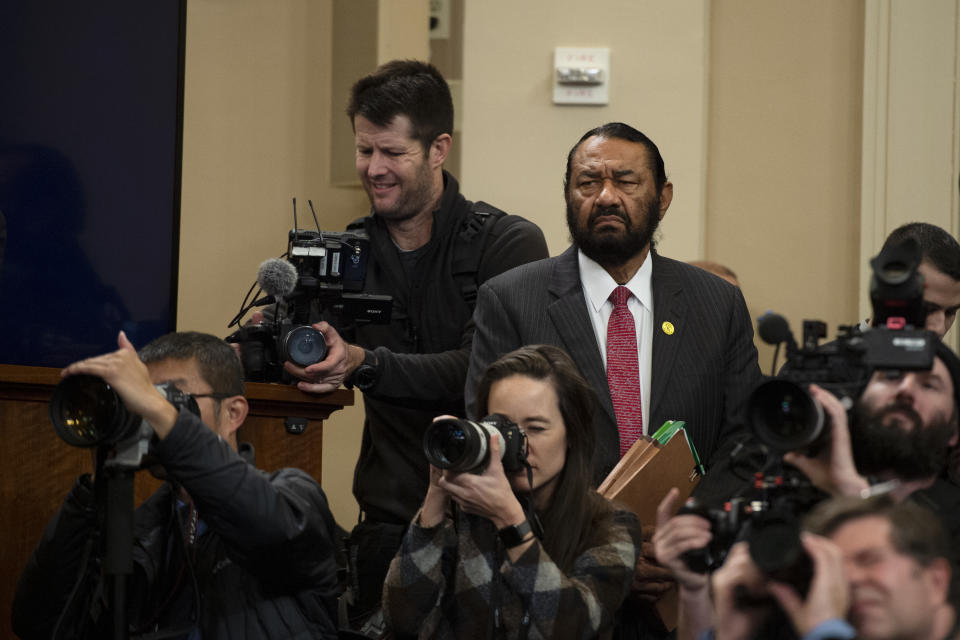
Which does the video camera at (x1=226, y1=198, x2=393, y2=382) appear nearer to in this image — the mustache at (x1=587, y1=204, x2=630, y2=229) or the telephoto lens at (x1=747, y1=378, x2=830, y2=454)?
the mustache at (x1=587, y1=204, x2=630, y2=229)

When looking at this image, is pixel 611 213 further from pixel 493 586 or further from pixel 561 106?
pixel 561 106

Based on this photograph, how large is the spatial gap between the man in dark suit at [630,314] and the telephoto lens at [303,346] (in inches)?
14.0

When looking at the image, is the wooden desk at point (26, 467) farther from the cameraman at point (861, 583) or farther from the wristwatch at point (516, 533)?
the cameraman at point (861, 583)

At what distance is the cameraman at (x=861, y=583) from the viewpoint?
1.65 meters

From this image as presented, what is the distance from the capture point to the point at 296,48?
5090 millimetres

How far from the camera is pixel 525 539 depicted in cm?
239

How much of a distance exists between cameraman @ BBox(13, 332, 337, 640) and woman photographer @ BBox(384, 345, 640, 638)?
0.18 metres

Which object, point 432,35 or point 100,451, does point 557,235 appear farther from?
point 100,451

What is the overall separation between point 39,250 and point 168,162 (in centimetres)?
53

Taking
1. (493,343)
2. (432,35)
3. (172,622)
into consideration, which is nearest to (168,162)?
(432,35)

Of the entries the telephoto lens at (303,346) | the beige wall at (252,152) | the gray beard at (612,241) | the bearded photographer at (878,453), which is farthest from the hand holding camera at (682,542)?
the beige wall at (252,152)

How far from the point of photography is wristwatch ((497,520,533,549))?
2.39 m

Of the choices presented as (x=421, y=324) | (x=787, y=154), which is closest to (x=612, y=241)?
(x=421, y=324)

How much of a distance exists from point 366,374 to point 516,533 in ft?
3.23
